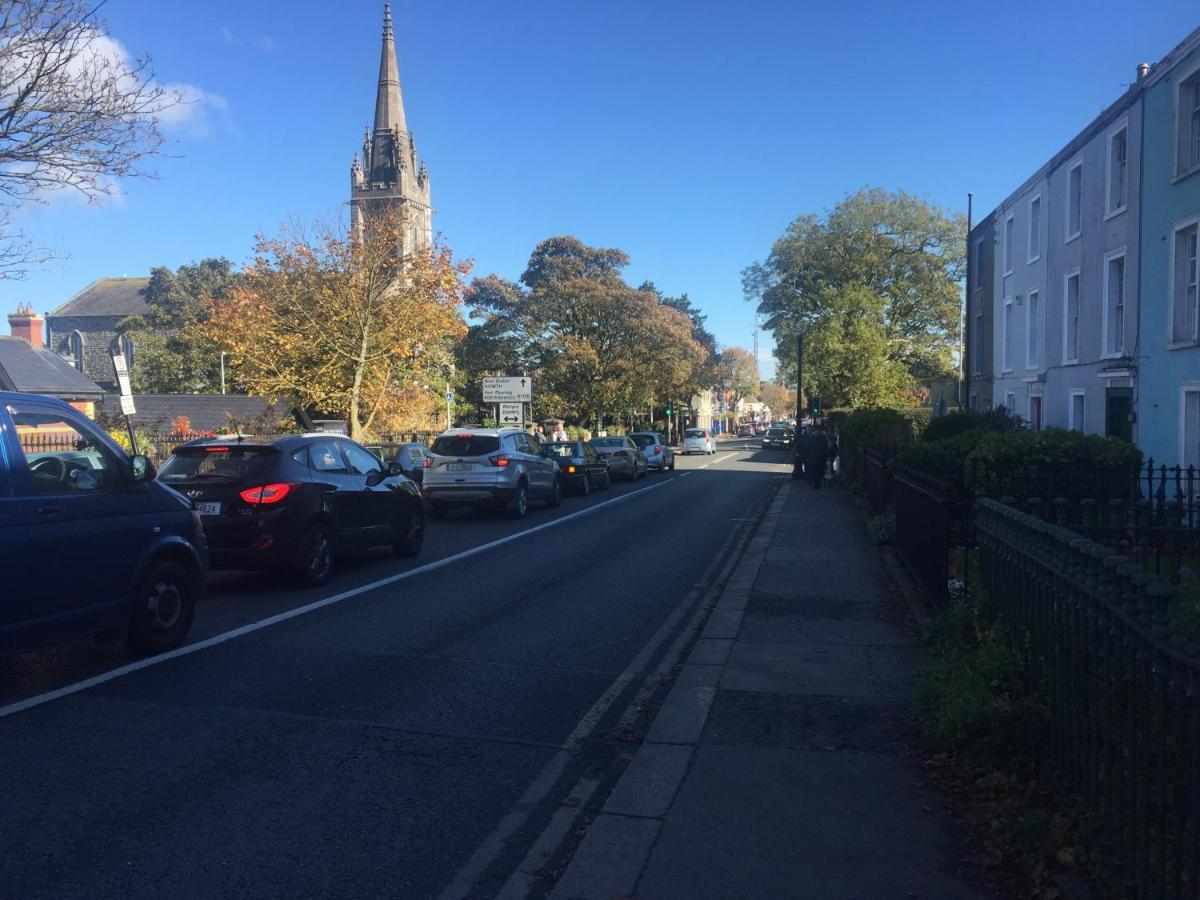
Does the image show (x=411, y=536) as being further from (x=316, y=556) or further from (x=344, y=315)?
(x=344, y=315)

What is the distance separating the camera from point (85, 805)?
4449 millimetres

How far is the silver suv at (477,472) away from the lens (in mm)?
18250

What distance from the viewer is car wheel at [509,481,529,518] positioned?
18562mm

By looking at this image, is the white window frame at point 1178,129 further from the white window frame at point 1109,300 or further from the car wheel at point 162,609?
the car wheel at point 162,609

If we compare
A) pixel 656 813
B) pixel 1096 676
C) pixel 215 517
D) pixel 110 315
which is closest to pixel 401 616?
pixel 215 517

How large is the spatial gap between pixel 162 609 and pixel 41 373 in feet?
83.5

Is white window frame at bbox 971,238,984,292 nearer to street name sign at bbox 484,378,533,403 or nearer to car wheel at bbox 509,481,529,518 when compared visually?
street name sign at bbox 484,378,533,403

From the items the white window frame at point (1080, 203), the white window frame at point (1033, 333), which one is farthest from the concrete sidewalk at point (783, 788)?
the white window frame at point (1033, 333)

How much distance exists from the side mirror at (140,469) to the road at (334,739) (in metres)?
1.32

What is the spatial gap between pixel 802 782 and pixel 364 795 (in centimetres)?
214

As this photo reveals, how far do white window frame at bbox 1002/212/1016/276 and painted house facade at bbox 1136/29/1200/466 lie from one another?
9.68 meters

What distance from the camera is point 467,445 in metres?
18.6

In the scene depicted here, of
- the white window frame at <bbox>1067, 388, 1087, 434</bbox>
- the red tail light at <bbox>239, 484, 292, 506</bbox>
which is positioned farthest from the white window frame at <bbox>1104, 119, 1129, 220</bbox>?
the red tail light at <bbox>239, 484, 292, 506</bbox>

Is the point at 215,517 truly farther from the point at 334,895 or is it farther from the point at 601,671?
the point at 334,895
